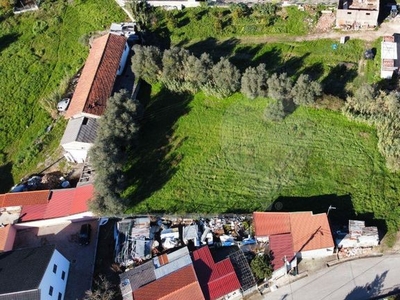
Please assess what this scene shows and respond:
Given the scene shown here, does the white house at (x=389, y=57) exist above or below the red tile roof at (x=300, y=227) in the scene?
above

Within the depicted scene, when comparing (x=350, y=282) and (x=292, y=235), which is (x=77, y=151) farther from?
(x=350, y=282)

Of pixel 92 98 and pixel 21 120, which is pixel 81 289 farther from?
pixel 21 120

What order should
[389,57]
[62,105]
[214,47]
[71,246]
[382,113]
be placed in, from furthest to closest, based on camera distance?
[214,47] < [62,105] < [389,57] < [382,113] < [71,246]

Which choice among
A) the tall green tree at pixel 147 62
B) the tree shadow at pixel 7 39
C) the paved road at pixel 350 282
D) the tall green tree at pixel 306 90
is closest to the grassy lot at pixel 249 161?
the tall green tree at pixel 306 90

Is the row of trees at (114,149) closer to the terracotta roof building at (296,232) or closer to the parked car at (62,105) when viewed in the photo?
the parked car at (62,105)

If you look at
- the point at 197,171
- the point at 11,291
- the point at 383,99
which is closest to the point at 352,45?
the point at 383,99

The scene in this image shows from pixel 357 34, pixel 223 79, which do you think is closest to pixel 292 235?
pixel 223 79
